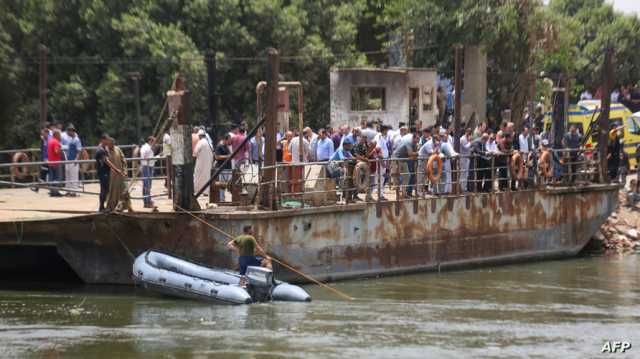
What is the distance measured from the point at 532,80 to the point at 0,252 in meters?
18.3

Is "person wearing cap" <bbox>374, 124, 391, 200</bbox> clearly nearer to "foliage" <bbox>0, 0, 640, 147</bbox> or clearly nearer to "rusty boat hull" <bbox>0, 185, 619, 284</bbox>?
"rusty boat hull" <bbox>0, 185, 619, 284</bbox>

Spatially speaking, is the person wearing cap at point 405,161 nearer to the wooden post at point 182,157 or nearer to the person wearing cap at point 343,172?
the person wearing cap at point 343,172

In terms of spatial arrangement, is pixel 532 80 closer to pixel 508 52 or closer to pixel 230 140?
pixel 508 52

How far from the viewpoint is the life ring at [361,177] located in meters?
26.5

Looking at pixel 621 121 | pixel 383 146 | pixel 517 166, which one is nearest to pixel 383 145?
→ pixel 383 146

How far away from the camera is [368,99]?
122ft

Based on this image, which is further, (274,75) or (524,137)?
(524,137)

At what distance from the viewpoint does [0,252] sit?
1121 inches

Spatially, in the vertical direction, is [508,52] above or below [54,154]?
above

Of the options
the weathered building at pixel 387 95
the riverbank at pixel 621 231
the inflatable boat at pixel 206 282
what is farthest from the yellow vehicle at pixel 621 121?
the inflatable boat at pixel 206 282

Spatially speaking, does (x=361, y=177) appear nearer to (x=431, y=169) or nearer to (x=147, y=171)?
(x=431, y=169)

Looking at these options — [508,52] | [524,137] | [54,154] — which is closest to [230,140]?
[54,154]

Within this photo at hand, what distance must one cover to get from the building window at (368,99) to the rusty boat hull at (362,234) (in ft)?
21.3

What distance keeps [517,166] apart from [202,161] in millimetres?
7772
